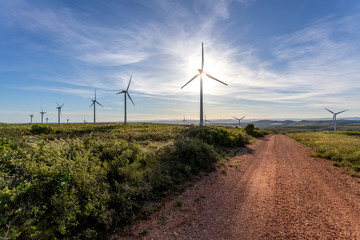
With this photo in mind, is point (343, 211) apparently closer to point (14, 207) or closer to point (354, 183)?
point (354, 183)

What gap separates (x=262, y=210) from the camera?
676 cm

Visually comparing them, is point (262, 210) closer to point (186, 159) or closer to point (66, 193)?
point (186, 159)

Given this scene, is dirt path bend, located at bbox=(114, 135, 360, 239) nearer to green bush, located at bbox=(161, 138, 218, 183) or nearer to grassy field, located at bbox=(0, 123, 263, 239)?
grassy field, located at bbox=(0, 123, 263, 239)

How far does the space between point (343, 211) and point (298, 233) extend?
10.1ft

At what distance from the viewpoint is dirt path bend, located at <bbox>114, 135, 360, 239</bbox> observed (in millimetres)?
5438

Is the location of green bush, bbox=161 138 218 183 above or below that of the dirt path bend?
above

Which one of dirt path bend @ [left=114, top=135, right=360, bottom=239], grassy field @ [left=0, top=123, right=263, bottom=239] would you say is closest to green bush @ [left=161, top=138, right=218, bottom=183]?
grassy field @ [left=0, top=123, right=263, bottom=239]

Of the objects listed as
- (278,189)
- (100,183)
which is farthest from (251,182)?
(100,183)

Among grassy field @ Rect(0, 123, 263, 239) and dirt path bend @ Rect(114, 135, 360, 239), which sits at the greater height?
grassy field @ Rect(0, 123, 263, 239)

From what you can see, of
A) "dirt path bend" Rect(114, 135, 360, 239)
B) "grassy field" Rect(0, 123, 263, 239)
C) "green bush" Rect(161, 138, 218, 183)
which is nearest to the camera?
"grassy field" Rect(0, 123, 263, 239)

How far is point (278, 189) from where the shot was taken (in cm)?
876

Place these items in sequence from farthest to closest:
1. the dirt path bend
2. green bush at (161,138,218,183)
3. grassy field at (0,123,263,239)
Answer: green bush at (161,138,218,183) → the dirt path bend → grassy field at (0,123,263,239)

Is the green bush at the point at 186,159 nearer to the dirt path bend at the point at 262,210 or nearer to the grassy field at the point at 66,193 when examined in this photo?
the grassy field at the point at 66,193

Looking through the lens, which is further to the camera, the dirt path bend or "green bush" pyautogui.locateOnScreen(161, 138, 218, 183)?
"green bush" pyautogui.locateOnScreen(161, 138, 218, 183)
